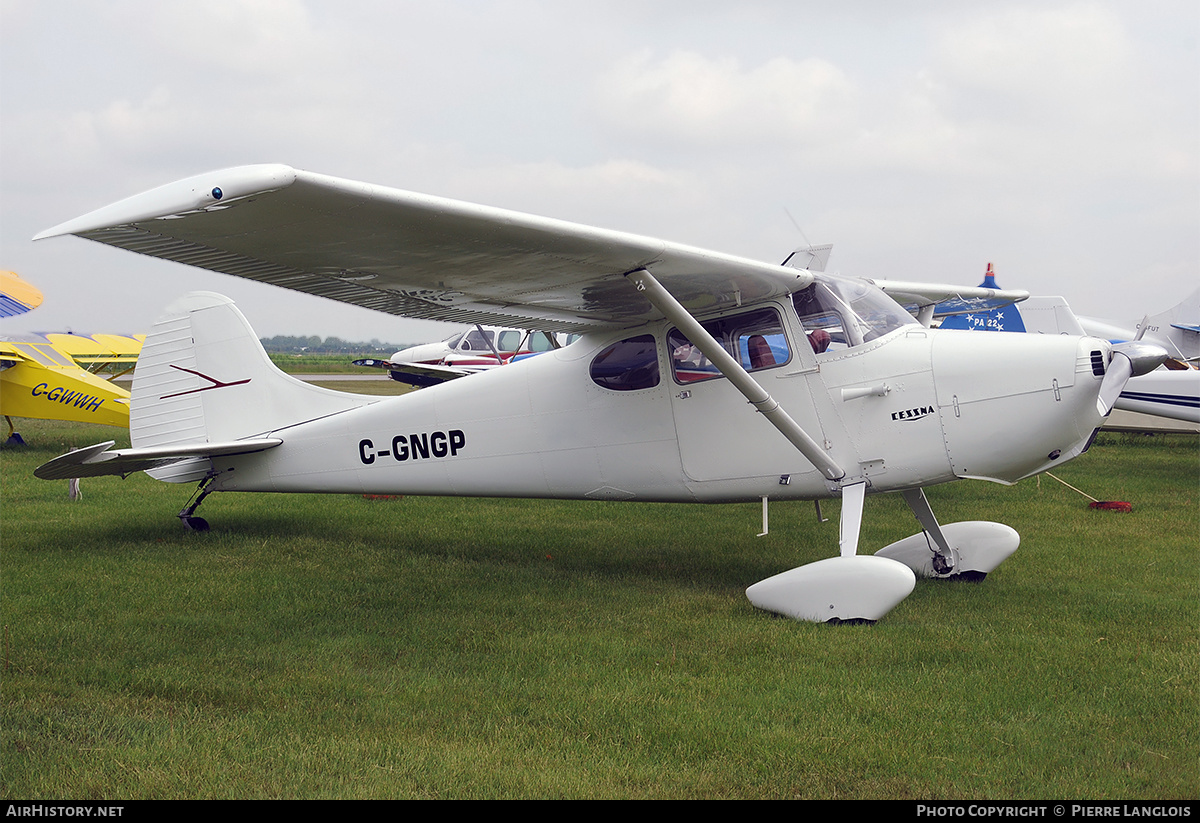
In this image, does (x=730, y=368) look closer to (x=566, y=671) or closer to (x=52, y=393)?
(x=566, y=671)

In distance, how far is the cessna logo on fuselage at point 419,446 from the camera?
24.5 ft

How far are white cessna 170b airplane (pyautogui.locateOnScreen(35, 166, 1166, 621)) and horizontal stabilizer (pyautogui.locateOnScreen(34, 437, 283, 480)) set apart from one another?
1.4 inches

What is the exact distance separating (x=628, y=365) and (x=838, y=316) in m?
1.63

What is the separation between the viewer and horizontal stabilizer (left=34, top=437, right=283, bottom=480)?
693cm

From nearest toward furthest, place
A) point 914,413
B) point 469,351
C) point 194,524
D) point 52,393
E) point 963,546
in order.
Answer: point 914,413 < point 963,546 < point 194,524 < point 52,393 < point 469,351

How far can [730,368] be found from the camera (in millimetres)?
5902

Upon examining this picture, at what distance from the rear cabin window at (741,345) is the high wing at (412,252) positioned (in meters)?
0.15

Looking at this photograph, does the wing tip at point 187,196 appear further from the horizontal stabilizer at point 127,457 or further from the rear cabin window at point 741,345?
the rear cabin window at point 741,345

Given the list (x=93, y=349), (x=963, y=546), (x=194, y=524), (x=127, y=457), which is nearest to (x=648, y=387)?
(x=963, y=546)

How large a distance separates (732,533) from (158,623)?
18.0 feet

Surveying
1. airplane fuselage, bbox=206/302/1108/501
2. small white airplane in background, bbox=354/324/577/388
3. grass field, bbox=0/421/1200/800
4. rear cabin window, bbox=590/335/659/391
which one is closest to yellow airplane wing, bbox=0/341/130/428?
small white airplane in background, bbox=354/324/577/388

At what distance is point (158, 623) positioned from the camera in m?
5.73

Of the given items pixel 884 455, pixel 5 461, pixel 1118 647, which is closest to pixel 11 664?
pixel 884 455

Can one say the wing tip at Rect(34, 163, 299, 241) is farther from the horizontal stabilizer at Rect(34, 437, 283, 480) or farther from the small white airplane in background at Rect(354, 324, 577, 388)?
the small white airplane in background at Rect(354, 324, 577, 388)
